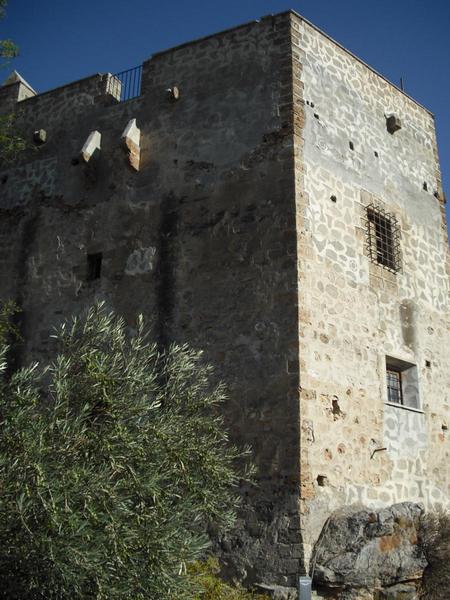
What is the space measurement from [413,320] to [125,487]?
7.20 m

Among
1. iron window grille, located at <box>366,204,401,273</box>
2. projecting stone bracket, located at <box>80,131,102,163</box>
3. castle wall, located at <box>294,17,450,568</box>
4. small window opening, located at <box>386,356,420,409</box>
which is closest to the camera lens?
castle wall, located at <box>294,17,450,568</box>

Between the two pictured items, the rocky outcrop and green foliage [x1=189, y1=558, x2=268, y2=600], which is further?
the rocky outcrop

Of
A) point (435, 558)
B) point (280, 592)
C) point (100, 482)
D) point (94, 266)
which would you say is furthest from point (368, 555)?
point (94, 266)

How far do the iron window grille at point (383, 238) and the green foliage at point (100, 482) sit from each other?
5234 mm

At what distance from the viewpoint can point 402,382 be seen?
1303 centimetres

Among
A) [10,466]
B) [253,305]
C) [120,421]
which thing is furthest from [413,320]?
[10,466]

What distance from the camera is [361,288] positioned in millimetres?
12391

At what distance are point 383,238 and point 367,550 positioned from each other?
5488 mm

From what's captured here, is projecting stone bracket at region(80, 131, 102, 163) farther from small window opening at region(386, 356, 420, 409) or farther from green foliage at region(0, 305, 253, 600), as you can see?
small window opening at region(386, 356, 420, 409)

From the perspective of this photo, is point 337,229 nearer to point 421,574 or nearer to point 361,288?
point 361,288

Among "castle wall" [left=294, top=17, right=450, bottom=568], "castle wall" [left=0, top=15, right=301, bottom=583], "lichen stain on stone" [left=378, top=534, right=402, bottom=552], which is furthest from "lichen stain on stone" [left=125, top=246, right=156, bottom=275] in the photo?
"lichen stain on stone" [left=378, top=534, right=402, bottom=552]

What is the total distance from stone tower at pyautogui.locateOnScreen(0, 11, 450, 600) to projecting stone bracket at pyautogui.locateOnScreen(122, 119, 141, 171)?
0.11 ft

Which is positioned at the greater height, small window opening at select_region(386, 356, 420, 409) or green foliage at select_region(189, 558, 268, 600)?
small window opening at select_region(386, 356, 420, 409)

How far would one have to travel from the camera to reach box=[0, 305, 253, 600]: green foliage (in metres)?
7.13
